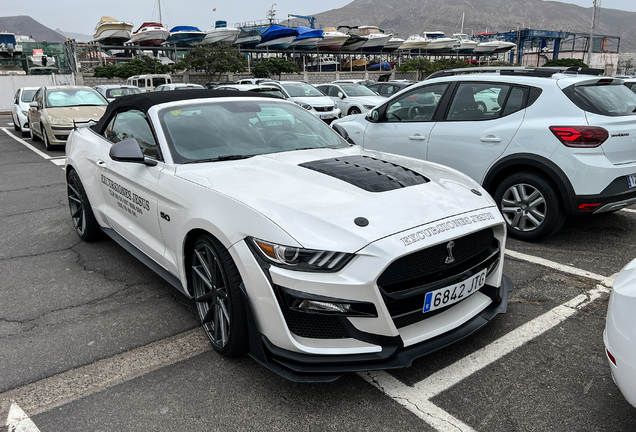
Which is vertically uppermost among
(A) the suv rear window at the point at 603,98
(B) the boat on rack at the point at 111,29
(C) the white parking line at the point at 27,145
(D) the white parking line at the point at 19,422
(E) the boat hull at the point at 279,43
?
(B) the boat on rack at the point at 111,29

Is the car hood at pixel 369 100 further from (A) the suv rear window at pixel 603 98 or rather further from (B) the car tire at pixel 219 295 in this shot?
(B) the car tire at pixel 219 295

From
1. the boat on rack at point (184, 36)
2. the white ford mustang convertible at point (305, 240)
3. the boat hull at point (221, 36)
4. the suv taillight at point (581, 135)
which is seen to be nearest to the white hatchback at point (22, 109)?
the white ford mustang convertible at point (305, 240)

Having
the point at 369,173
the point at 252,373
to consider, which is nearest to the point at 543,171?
the point at 369,173

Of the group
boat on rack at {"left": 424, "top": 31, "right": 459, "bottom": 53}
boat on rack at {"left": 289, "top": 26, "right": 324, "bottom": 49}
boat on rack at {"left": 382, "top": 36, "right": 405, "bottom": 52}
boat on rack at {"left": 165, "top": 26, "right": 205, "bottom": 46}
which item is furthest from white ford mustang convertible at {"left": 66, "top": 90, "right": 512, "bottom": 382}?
boat on rack at {"left": 424, "top": 31, "right": 459, "bottom": 53}

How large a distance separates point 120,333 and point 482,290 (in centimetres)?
240

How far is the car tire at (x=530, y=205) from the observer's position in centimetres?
471

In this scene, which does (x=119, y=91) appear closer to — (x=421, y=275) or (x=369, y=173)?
(x=369, y=173)

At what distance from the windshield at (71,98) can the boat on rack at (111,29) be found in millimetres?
47809

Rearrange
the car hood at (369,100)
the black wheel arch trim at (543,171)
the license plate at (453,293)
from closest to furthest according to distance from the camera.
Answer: the license plate at (453,293), the black wheel arch trim at (543,171), the car hood at (369,100)

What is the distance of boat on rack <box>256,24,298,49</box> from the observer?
55.2m

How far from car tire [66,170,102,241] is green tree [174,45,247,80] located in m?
36.8

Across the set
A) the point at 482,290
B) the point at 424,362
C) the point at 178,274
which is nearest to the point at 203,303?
the point at 178,274

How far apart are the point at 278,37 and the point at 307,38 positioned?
3.39m

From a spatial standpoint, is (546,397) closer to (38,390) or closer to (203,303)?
(203,303)
